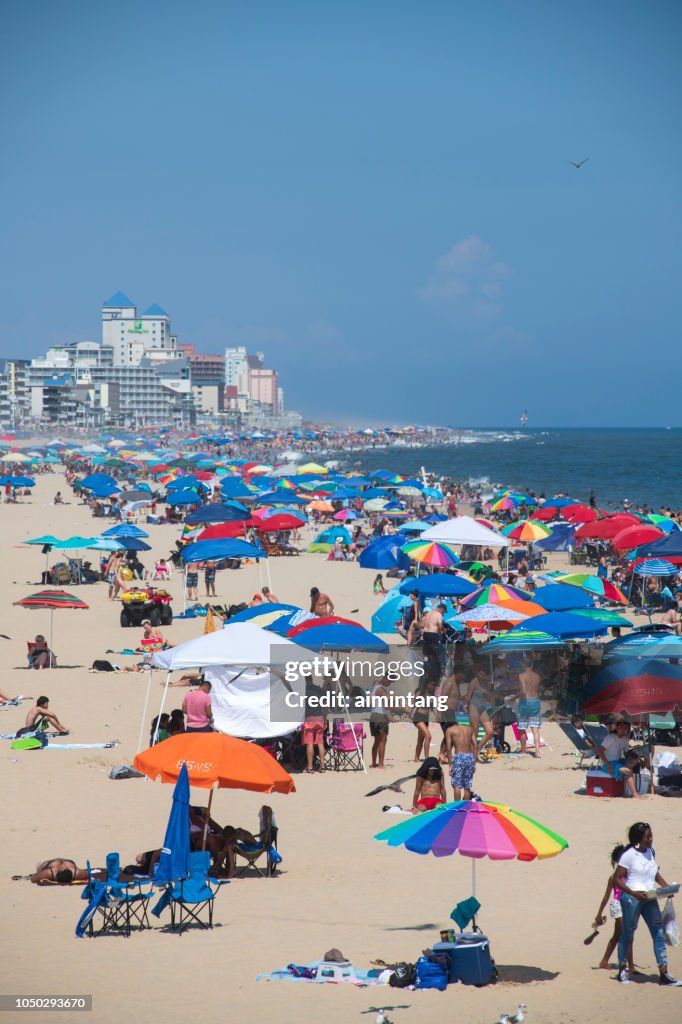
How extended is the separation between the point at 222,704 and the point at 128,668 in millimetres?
4659

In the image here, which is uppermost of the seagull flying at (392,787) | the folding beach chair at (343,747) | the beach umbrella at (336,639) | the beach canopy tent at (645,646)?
the beach umbrella at (336,639)

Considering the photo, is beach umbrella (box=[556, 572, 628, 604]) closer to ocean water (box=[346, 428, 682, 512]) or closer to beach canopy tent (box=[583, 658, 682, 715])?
beach canopy tent (box=[583, 658, 682, 715])

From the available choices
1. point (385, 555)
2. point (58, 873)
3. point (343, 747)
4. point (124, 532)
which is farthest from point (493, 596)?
point (124, 532)

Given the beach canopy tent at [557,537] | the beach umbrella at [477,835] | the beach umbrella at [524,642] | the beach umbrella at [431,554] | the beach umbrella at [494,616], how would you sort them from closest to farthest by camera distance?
the beach umbrella at [477,835]
the beach umbrella at [524,642]
the beach umbrella at [494,616]
the beach umbrella at [431,554]
the beach canopy tent at [557,537]

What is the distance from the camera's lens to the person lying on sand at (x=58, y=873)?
7684 mm

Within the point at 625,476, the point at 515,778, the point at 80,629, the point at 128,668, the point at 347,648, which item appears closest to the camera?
the point at 515,778

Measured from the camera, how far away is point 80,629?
61.1 feet

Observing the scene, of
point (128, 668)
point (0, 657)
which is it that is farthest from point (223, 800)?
point (0, 657)

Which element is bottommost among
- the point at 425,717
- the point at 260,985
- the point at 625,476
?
the point at 260,985

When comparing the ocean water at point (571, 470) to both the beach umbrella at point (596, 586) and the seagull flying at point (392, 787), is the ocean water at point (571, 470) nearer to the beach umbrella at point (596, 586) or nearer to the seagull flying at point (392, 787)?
the beach umbrella at point (596, 586)

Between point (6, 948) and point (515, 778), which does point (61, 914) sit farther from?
point (515, 778)

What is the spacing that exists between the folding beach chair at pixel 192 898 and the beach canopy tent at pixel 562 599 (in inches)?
325

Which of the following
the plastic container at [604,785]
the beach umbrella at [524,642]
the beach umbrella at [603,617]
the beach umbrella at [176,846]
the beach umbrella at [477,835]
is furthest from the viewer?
the beach umbrella at [603,617]

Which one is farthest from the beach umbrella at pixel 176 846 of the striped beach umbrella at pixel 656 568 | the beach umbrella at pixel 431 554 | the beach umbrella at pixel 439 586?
the striped beach umbrella at pixel 656 568
